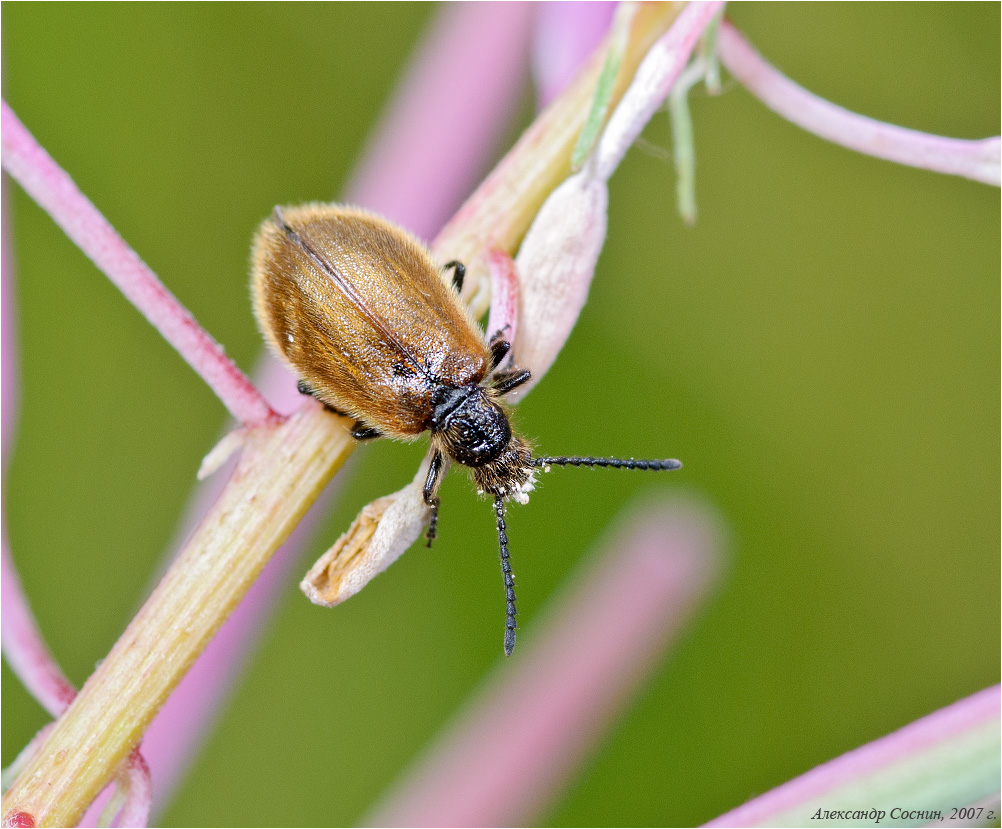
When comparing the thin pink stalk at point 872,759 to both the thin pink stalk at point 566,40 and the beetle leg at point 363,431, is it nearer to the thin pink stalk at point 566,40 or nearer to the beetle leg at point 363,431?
the beetle leg at point 363,431

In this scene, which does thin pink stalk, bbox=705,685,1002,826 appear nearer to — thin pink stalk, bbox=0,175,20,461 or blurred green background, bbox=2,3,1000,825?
thin pink stalk, bbox=0,175,20,461

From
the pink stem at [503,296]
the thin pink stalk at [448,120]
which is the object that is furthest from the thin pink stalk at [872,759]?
the thin pink stalk at [448,120]

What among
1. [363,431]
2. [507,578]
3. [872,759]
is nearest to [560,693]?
[507,578]

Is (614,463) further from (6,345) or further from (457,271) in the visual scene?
(6,345)

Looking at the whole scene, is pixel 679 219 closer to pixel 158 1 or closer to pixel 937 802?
pixel 158 1

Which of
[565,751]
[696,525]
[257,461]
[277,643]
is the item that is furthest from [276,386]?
[277,643]

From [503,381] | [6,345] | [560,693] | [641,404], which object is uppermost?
[6,345]

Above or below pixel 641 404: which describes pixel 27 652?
above

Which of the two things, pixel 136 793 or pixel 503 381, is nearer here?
pixel 136 793
